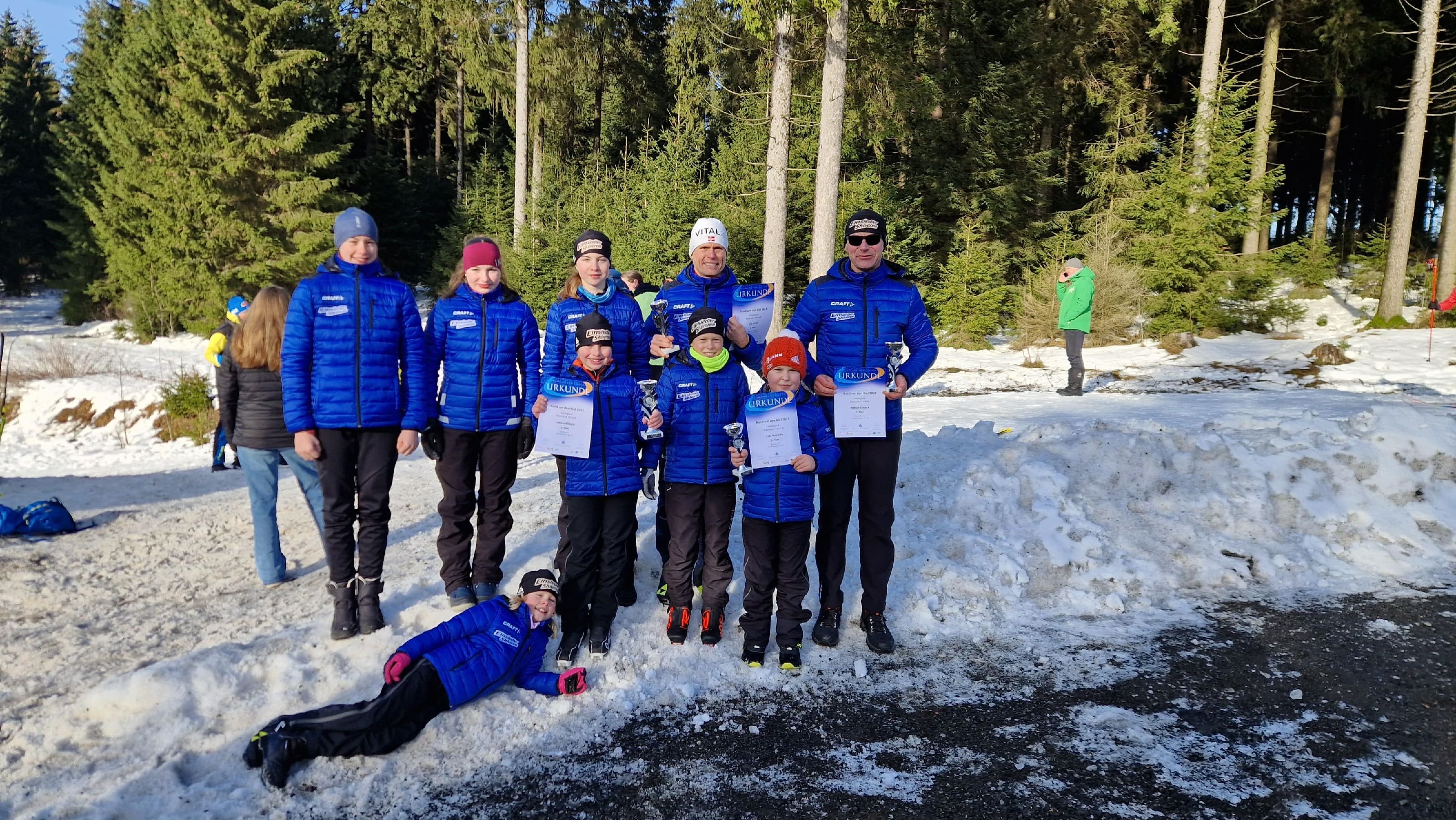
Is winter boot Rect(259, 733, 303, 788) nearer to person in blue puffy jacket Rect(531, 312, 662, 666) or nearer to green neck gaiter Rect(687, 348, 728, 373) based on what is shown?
person in blue puffy jacket Rect(531, 312, 662, 666)

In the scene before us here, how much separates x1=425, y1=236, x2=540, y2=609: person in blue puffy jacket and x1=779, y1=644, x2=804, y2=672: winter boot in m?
1.91

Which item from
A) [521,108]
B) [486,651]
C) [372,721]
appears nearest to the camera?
[372,721]

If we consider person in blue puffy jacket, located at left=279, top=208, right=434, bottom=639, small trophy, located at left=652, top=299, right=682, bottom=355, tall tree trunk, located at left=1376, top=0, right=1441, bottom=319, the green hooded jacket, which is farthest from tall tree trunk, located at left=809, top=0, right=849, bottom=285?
tall tree trunk, located at left=1376, top=0, right=1441, bottom=319

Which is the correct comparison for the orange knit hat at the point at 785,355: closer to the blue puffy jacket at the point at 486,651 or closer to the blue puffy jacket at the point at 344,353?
the blue puffy jacket at the point at 486,651

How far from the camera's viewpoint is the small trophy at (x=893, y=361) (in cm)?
495

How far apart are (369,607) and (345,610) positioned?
0.44 ft

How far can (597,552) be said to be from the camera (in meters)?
4.93

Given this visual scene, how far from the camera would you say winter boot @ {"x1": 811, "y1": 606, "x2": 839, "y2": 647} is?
4.97m

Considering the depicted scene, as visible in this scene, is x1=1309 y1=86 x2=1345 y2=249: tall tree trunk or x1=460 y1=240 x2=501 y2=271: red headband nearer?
x1=460 y1=240 x2=501 y2=271: red headband

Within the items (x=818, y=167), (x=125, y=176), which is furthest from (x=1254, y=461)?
(x=125, y=176)

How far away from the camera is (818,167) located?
14.4 metres

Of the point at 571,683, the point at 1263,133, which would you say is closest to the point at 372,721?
the point at 571,683

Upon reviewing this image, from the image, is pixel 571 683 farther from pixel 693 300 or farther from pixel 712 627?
pixel 693 300

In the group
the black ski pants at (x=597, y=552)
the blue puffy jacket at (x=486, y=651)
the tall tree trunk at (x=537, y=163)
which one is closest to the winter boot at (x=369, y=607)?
the blue puffy jacket at (x=486, y=651)
